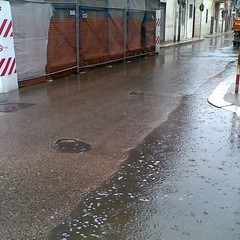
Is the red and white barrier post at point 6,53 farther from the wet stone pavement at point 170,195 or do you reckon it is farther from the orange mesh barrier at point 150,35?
the orange mesh barrier at point 150,35

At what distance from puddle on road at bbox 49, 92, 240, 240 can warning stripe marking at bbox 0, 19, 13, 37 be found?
5160 millimetres

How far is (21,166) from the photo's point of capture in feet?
16.3

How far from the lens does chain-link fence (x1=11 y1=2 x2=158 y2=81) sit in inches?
408

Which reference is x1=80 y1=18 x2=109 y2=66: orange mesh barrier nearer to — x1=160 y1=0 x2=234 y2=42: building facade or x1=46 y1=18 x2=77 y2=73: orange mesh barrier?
x1=46 y1=18 x2=77 y2=73: orange mesh barrier

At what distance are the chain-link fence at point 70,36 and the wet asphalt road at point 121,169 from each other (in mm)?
1930

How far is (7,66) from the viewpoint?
9.54 m

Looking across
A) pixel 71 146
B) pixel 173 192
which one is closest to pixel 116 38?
pixel 71 146

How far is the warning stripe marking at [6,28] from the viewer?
9.12m

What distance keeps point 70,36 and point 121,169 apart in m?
8.59

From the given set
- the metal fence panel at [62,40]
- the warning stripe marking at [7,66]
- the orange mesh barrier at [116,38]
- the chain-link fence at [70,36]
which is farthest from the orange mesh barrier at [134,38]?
the warning stripe marking at [7,66]

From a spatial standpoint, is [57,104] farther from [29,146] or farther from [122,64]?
[122,64]

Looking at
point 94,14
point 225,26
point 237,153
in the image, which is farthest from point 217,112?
point 225,26

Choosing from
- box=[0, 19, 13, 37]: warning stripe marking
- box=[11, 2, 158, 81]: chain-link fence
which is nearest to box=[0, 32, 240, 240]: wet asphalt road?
box=[0, 19, 13, 37]: warning stripe marking

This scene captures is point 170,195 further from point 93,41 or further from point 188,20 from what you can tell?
point 188,20
